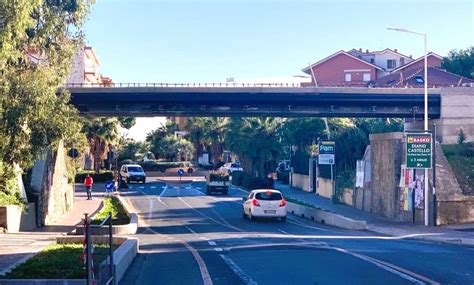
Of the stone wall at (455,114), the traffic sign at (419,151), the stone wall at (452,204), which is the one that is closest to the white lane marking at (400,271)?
the traffic sign at (419,151)

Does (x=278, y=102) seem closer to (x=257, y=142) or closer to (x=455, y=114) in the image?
(x=455, y=114)

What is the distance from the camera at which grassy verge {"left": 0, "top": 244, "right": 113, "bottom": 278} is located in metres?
13.5

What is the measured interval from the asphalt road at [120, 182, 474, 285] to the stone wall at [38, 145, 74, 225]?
13.6 feet

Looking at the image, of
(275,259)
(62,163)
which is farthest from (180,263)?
(62,163)

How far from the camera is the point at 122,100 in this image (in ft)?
155

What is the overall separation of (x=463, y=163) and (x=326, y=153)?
40.9 feet

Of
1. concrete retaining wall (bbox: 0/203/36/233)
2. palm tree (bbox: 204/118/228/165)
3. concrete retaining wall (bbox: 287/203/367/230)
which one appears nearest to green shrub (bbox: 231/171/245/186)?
palm tree (bbox: 204/118/228/165)

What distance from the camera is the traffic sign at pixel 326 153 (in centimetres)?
4638

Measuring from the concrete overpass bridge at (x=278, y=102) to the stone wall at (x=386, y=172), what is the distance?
7.96 metres

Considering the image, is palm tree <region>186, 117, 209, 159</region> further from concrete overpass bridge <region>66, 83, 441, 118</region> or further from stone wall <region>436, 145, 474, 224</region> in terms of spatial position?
stone wall <region>436, 145, 474, 224</region>

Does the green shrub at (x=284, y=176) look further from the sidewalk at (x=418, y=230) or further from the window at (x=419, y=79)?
the sidewalk at (x=418, y=230)

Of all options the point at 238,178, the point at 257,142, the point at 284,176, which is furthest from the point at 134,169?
the point at 257,142

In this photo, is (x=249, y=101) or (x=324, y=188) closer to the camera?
(x=249, y=101)

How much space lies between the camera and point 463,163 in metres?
35.4
